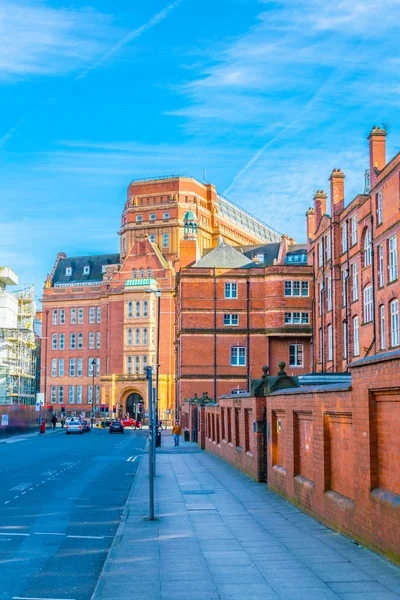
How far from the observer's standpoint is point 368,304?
46.6 m

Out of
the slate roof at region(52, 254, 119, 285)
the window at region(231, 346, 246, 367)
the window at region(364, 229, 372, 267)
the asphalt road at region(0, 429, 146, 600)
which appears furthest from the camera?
the slate roof at region(52, 254, 119, 285)

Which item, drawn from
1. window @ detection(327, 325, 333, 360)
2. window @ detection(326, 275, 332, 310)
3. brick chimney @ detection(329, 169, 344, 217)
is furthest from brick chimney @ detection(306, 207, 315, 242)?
window @ detection(327, 325, 333, 360)

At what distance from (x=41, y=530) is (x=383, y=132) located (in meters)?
38.4

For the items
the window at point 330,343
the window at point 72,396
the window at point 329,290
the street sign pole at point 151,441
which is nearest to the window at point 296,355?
the window at point 330,343

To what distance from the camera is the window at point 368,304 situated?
46.2m

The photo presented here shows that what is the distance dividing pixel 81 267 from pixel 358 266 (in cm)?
8201

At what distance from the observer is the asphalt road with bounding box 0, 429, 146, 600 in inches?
391

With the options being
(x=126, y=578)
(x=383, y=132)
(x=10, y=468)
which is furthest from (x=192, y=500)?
(x=383, y=132)

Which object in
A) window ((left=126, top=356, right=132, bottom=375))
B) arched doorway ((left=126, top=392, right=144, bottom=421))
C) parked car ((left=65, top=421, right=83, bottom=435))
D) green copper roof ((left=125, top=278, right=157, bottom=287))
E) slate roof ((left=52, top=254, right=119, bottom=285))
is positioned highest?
slate roof ((left=52, top=254, right=119, bottom=285))

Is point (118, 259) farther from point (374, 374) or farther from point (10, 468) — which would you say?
point (374, 374)

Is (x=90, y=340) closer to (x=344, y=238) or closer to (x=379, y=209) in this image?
(x=344, y=238)

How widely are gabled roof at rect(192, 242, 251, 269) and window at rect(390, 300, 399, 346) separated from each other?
1208 inches

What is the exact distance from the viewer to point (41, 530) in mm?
14125

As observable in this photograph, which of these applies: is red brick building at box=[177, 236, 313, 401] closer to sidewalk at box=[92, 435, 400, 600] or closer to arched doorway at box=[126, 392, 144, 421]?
arched doorway at box=[126, 392, 144, 421]
